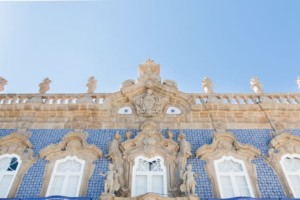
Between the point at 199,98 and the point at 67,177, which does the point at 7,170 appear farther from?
the point at 199,98

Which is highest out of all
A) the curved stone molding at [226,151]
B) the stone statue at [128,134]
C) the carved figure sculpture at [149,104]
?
the carved figure sculpture at [149,104]

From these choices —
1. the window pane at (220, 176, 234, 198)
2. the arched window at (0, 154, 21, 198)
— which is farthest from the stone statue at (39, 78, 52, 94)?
the window pane at (220, 176, 234, 198)

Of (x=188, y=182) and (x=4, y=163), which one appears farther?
(x=4, y=163)

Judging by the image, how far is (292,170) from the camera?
11000 mm

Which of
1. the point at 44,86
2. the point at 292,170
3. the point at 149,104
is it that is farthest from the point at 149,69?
the point at 292,170

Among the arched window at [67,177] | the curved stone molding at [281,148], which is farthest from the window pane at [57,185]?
the curved stone molding at [281,148]

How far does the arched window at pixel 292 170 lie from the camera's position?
10430 millimetres

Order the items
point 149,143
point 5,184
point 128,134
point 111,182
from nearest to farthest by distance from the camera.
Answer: point 111,182, point 5,184, point 149,143, point 128,134

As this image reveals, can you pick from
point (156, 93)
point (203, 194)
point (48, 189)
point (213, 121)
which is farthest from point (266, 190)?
point (48, 189)

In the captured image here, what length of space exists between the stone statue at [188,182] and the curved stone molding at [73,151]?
2802 millimetres

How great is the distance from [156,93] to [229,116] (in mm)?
2807

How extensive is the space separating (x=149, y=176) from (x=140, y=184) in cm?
38

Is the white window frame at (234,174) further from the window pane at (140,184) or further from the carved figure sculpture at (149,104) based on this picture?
the carved figure sculpture at (149,104)

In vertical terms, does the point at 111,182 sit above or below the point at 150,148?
below
